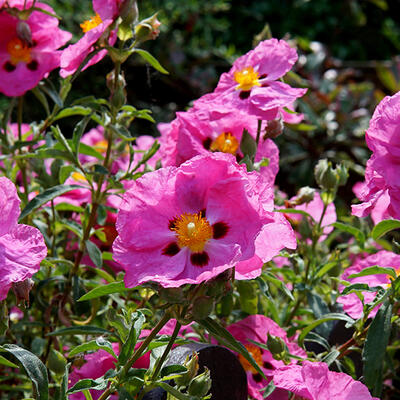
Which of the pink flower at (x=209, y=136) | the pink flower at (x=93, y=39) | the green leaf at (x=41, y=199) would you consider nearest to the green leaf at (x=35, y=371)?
the green leaf at (x=41, y=199)

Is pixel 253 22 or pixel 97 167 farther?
pixel 253 22

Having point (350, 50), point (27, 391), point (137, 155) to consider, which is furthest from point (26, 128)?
point (350, 50)

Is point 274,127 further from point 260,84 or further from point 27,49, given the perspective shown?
point 27,49

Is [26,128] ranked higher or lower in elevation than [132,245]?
lower

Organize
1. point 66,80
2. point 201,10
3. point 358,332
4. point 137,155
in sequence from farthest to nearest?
point 201,10 < point 137,155 < point 66,80 < point 358,332

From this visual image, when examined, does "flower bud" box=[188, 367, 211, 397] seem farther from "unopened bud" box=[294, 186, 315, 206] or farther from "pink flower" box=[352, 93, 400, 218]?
"unopened bud" box=[294, 186, 315, 206]

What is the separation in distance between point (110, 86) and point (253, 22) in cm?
379

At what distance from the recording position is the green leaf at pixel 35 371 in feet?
2.56

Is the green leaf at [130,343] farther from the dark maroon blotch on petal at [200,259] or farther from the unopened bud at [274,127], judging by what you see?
the unopened bud at [274,127]

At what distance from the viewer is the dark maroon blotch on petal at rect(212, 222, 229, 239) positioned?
0.82m

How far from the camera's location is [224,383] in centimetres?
89

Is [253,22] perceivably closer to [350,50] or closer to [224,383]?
[350,50]

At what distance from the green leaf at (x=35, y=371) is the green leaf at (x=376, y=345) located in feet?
1.34

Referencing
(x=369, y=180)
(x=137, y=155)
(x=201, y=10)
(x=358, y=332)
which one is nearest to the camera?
(x=369, y=180)
